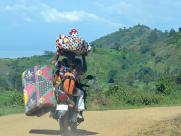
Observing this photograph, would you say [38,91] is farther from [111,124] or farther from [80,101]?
[111,124]

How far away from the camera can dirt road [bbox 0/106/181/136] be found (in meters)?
11.4

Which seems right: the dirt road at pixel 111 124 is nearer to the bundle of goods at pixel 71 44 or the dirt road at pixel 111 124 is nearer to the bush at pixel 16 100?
the bundle of goods at pixel 71 44

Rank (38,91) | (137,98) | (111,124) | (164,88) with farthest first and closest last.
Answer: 1. (164,88)
2. (137,98)
3. (111,124)
4. (38,91)

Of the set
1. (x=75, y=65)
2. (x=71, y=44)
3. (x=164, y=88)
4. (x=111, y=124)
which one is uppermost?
(x=71, y=44)

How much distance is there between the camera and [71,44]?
10.4m

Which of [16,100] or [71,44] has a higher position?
[71,44]

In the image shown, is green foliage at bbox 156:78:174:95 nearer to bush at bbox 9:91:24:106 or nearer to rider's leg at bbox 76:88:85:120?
bush at bbox 9:91:24:106

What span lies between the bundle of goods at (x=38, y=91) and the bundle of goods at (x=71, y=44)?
1.60 feet

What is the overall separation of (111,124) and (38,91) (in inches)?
124

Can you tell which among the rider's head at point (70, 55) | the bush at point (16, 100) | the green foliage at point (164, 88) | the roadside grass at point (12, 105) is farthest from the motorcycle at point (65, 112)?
the green foliage at point (164, 88)

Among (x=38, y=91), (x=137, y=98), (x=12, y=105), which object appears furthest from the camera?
(x=137, y=98)

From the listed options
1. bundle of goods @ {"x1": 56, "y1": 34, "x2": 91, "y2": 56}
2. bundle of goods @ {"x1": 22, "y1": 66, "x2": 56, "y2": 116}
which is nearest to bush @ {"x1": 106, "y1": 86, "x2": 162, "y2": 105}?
bundle of goods @ {"x1": 56, "y1": 34, "x2": 91, "y2": 56}

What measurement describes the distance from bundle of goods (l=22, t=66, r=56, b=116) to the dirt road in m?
1.22

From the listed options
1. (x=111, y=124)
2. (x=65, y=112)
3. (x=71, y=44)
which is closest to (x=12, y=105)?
(x=111, y=124)
